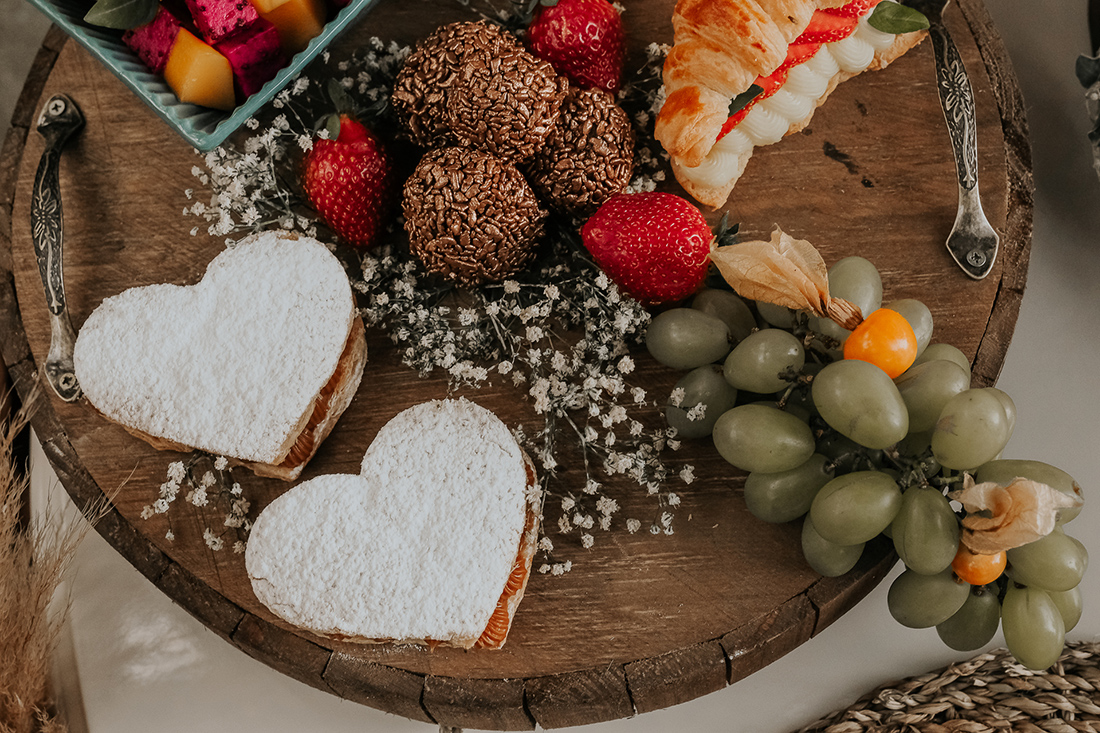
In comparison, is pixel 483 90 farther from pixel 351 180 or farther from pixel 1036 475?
pixel 1036 475

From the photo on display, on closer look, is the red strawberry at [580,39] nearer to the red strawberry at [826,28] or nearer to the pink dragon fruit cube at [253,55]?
the red strawberry at [826,28]

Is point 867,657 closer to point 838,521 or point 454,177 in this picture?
point 838,521

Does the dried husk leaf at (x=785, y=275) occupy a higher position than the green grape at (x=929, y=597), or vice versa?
the dried husk leaf at (x=785, y=275)

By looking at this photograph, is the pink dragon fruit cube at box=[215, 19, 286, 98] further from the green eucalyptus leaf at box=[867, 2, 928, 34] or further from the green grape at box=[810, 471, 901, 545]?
the green grape at box=[810, 471, 901, 545]

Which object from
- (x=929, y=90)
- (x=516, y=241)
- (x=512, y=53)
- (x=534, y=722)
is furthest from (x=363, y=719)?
(x=929, y=90)

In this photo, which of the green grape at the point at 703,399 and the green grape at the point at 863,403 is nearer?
the green grape at the point at 863,403

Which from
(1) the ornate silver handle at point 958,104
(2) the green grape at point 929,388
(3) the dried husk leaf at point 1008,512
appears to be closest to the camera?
(3) the dried husk leaf at point 1008,512

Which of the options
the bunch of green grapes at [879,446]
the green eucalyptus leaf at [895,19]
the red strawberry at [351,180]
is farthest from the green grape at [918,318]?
the red strawberry at [351,180]
